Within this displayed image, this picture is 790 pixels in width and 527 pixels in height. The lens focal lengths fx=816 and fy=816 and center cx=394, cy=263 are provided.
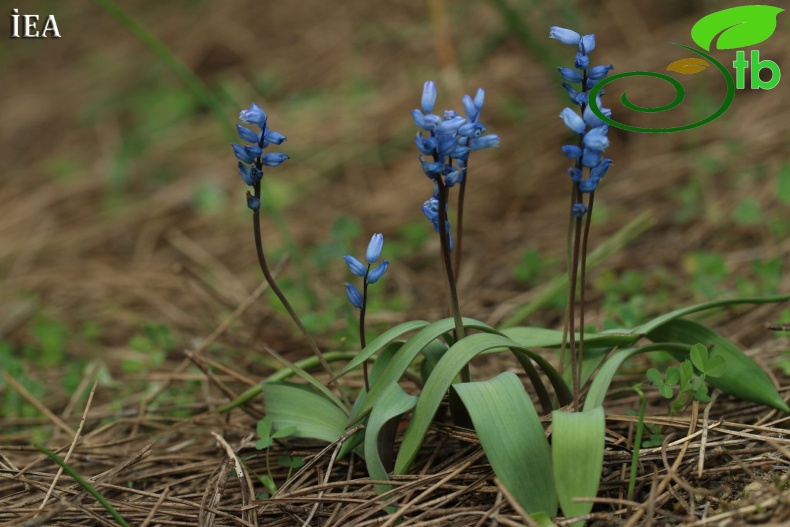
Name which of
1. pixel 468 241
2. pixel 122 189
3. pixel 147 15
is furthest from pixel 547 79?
pixel 147 15

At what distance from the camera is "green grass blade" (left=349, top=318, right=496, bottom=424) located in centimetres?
189

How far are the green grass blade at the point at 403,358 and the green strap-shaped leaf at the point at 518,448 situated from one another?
0.19 metres

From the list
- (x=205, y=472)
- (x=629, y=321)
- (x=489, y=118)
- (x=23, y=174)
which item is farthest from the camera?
(x=23, y=174)

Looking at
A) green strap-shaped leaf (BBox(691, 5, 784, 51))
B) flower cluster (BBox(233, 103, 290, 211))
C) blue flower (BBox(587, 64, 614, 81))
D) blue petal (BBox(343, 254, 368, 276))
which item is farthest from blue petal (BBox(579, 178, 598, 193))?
green strap-shaped leaf (BBox(691, 5, 784, 51))

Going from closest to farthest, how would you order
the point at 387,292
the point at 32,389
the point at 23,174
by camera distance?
1. the point at 32,389
2. the point at 387,292
3. the point at 23,174

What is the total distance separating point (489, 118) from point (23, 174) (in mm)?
3042

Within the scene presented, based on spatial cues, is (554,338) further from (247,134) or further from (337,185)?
(337,185)

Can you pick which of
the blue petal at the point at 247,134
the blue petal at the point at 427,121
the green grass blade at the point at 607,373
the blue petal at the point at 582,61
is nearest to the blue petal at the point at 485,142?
the blue petal at the point at 427,121

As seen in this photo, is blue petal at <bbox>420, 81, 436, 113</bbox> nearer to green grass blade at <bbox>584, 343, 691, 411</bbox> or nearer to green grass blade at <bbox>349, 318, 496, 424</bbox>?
green grass blade at <bbox>349, 318, 496, 424</bbox>

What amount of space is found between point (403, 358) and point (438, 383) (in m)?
0.13

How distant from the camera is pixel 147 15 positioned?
7102 mm

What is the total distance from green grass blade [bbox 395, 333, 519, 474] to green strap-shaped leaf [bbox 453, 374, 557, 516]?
0.25ft

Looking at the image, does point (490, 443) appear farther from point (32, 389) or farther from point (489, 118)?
point (489, 118)

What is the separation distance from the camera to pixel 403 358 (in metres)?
1.91
